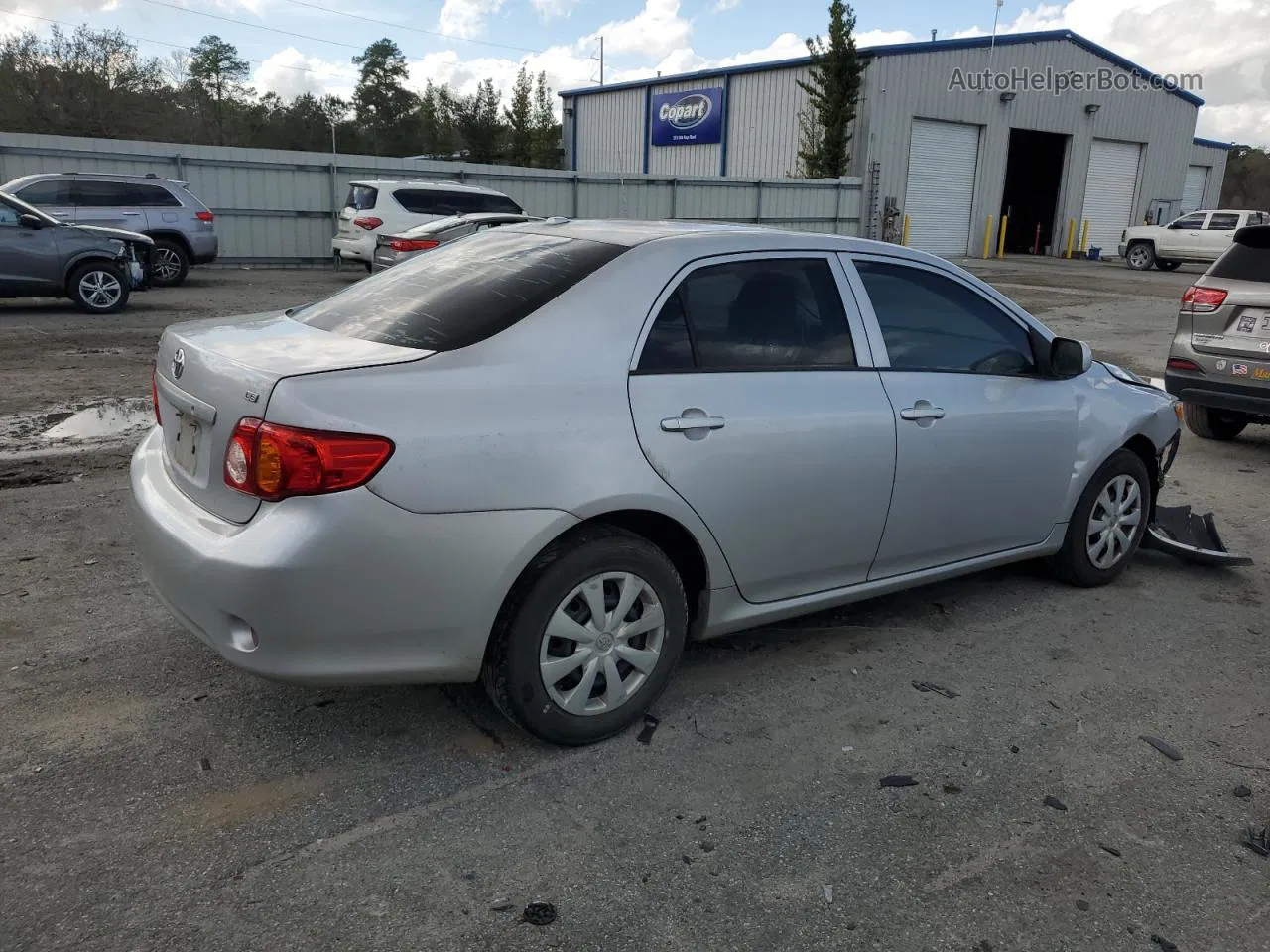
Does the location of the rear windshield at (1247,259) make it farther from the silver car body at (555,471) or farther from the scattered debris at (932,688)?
the scattered debris at (932,688)

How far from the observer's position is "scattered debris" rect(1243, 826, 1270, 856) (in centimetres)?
287

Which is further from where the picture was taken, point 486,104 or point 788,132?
point 486,104

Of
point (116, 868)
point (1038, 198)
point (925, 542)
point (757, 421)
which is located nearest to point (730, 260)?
point (757, 421)

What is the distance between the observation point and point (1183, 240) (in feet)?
99.8

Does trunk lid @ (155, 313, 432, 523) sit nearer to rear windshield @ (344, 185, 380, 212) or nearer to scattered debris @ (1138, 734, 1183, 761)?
scattered debris @ (1138, 734, 1183, 761)

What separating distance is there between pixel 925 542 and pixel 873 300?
3.16 ft

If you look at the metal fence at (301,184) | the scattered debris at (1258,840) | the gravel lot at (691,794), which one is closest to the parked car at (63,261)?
the metal fence at (301,184)

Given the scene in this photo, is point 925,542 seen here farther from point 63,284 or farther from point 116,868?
point 63,284

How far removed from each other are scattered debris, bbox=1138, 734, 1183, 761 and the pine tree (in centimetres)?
2893

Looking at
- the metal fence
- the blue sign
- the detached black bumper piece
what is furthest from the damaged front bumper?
the blue sign

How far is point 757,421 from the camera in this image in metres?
3.42

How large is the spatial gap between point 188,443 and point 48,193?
15438 millimetres

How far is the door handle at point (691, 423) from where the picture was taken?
3.23 meters

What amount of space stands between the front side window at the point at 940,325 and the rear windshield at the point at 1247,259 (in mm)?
4078
